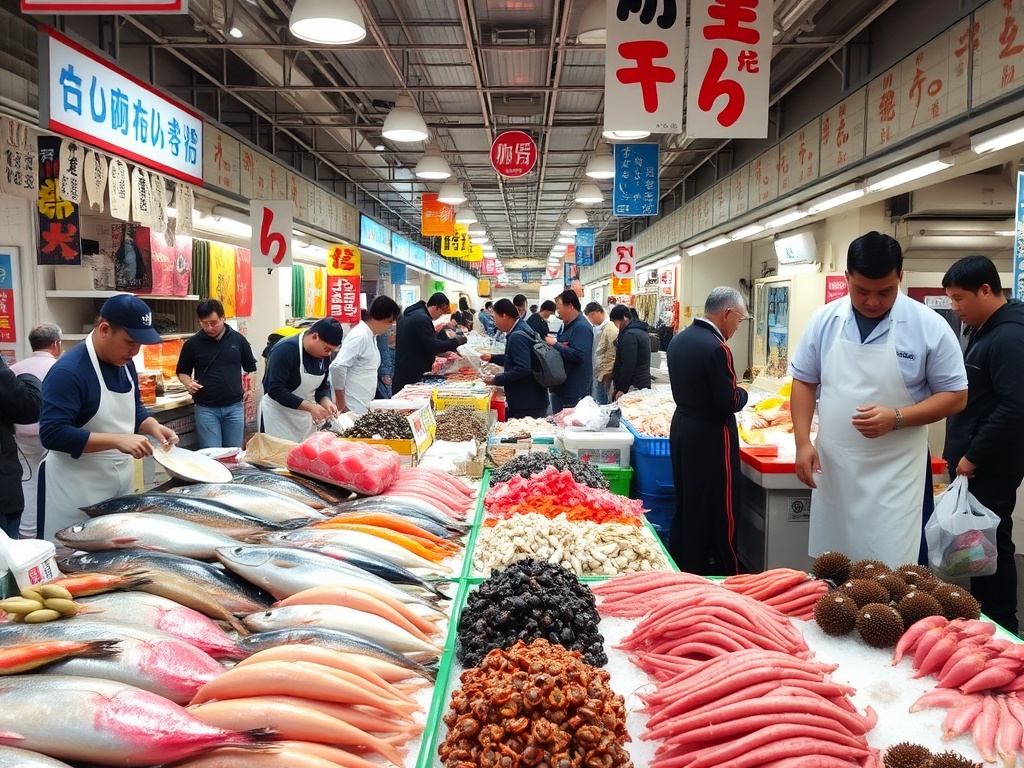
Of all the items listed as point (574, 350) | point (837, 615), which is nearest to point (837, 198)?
point (574, 350)

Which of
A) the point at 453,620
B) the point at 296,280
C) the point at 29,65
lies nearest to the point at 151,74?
the point at 29,65

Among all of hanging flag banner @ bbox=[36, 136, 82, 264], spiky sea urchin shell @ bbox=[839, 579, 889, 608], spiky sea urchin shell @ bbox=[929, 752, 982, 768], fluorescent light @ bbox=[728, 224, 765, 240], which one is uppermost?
fluorescent light @ bbox=[728, 224, 765, 240]

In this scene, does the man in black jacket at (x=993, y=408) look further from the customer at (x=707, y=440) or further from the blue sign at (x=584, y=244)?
the blue sign at (x=584, y=244)

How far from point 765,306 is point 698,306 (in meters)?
4.64

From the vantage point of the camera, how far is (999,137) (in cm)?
563

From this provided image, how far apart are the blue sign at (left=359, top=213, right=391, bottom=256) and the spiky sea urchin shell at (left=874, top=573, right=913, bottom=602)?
56.9 ft

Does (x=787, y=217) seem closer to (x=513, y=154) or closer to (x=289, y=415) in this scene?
(x=513, y=154)

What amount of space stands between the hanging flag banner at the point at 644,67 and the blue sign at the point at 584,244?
16.6m

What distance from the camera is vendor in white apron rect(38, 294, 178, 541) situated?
155 inches

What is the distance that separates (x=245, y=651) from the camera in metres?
2.11

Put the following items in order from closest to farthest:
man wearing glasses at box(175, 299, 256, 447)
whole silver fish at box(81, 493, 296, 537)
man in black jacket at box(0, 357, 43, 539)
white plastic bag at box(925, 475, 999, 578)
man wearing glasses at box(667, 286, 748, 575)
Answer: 1. whole silver fish at box(81, 493, 296, 537)
2. white plastic bag at box(925, 475, 999, 578)
3. man in black jacket at box(0, 357, 43, 539)
4. man wearing glasses at box(667, 286, 748, 575)
5. man wearing glasses at box(175, 299, 256, 447)

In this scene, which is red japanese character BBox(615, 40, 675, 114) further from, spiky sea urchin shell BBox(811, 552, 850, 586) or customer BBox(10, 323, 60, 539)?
customer BBox(10, 323, 60, 539)

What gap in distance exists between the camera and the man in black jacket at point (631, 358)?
10133mm

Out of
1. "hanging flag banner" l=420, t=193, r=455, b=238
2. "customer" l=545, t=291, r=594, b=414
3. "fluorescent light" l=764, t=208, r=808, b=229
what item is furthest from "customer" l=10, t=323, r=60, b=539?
"hanging flag banner" l=420, t=193, r=455, b=238
